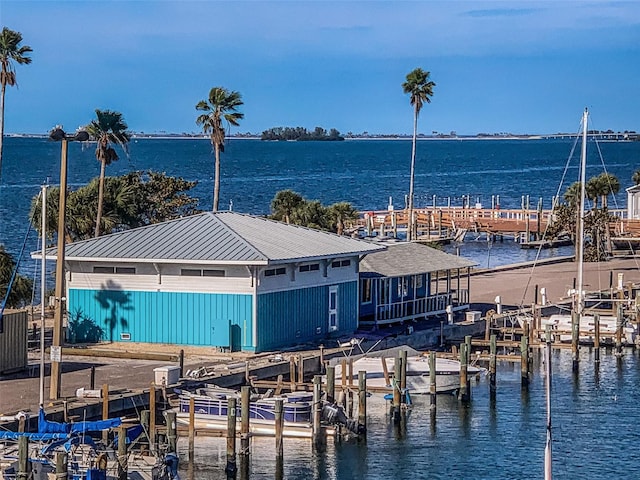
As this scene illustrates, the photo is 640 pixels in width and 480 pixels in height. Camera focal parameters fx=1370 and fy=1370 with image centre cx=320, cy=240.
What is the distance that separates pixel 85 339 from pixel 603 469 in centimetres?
1852

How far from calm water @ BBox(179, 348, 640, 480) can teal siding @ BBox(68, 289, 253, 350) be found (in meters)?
5.45

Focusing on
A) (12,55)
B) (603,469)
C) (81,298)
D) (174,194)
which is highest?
(12,55)

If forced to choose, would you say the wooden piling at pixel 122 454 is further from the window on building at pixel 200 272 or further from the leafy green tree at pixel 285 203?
the leafy green tree at pixel 285 203

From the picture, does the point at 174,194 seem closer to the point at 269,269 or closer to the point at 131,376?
the point at 269,269

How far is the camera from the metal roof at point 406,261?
49.2m

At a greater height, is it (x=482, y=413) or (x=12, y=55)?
(x=12, y=55)

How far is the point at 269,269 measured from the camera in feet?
140

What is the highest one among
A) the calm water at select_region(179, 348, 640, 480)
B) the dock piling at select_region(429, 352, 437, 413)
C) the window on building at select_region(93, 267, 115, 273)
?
the window on building at select_region(93, 267, 115, 273)

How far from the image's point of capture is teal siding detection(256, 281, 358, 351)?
4272cm

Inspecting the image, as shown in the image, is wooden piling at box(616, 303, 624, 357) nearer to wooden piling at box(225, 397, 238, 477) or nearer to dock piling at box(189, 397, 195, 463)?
dock piling at box(189, 397, 195, 463)

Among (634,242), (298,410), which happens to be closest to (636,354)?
(298,410)

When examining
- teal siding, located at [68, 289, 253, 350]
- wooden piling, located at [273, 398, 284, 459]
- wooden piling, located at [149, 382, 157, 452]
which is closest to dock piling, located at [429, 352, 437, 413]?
teal siding, located at [68, 289, 253, 350]

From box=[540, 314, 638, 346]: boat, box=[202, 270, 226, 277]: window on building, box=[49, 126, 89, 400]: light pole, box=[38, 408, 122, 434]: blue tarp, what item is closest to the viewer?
box=[38, 408, 122, 434]: blue tarp

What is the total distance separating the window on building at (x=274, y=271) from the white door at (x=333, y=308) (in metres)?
2.88
